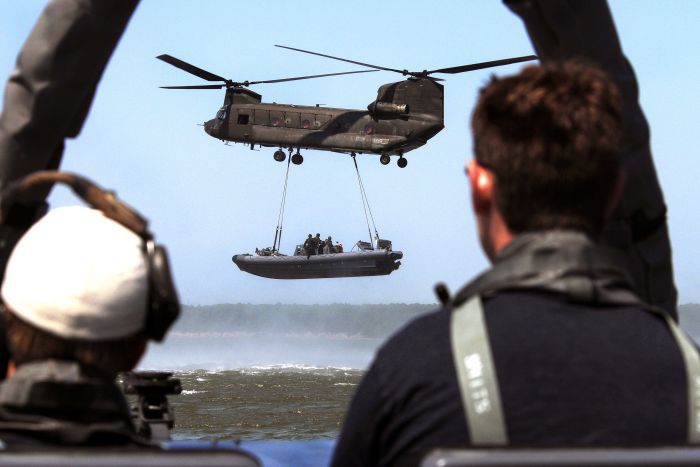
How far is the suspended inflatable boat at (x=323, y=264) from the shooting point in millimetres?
61438

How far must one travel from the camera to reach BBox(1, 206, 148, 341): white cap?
2.00 m

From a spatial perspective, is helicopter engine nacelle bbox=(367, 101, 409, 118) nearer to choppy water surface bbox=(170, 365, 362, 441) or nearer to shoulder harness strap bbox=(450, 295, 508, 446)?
choppy water surface bbox=(170, 365, 362, 441)

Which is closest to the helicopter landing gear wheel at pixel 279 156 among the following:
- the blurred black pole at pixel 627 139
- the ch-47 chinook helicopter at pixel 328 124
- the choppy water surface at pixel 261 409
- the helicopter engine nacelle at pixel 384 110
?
the ch-47 chinook helicopter at pixel 328 124

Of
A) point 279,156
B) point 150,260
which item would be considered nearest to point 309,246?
point 279,156

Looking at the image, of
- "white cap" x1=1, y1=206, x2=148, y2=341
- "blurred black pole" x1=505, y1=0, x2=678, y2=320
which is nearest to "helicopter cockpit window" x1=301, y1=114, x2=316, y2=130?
"blurred black pole" x1=505, y1=0, x2=678, y2=320

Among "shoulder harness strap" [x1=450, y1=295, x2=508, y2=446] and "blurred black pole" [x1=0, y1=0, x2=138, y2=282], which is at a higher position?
"blurred black pole" [x1=0, y1=0, x2=138, y2=282]

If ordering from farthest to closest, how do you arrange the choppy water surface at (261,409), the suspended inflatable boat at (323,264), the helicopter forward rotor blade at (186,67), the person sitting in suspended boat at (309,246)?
the person sitting in suspended boat at (309,246)
the suspended inflatable boat at (323,264)
the helicopter forward rotor blade at (186,67)
the choppy water surface at (261,409)

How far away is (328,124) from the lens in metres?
50.9

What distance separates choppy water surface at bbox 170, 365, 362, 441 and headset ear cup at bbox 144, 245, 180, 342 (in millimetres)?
22100

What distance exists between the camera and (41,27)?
3.41m

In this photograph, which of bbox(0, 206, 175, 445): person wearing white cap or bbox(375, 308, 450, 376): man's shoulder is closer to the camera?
bbox(375, 308, 450, 376): man's shoulder

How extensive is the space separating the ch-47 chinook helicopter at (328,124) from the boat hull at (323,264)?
10464 mm

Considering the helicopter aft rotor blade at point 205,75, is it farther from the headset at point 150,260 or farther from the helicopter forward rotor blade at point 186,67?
the headset at point 150,260

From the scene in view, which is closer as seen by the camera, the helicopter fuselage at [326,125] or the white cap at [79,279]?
the white cap at [79,279]
